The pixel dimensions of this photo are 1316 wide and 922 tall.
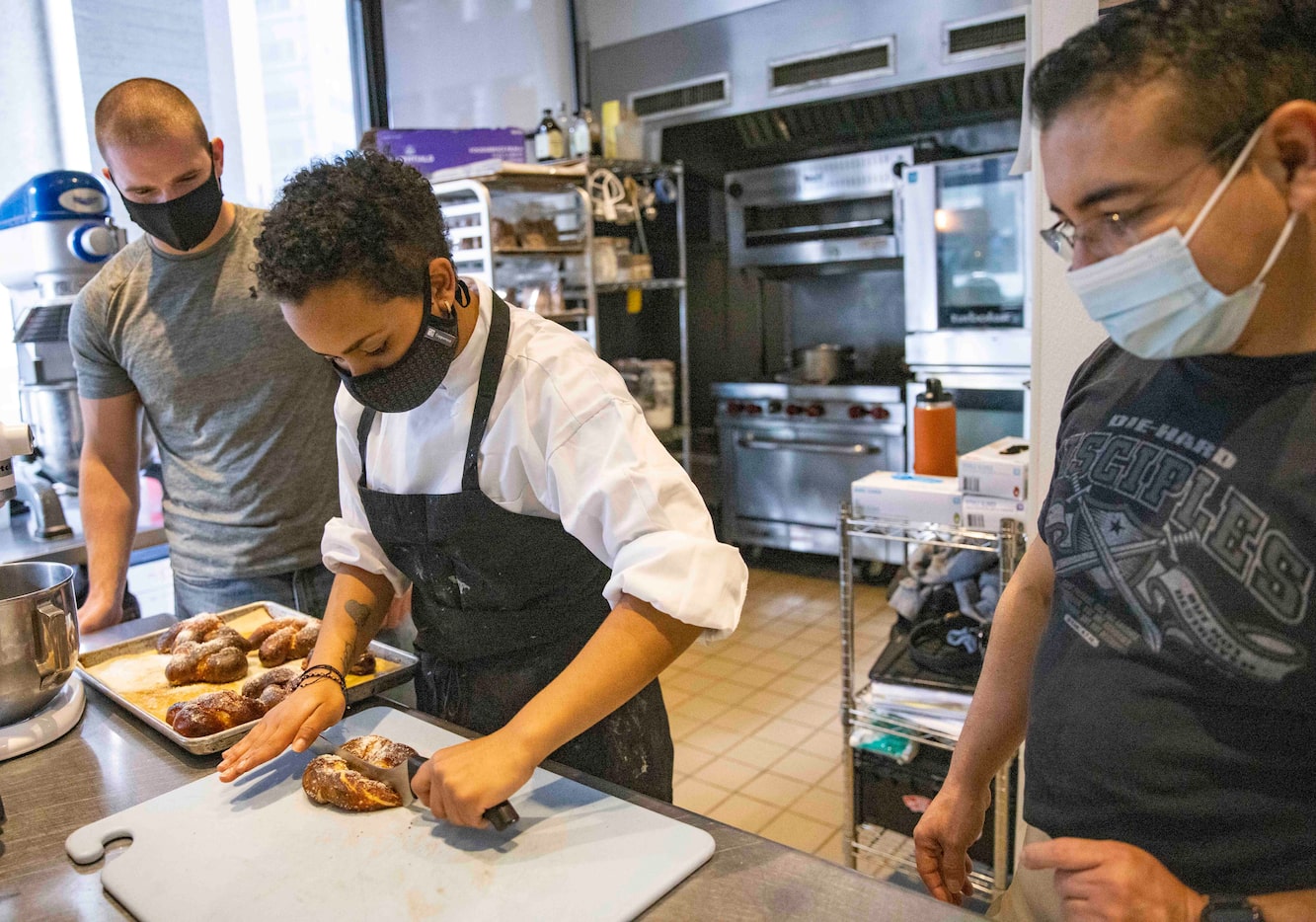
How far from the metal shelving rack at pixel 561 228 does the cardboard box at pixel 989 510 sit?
2231 mm

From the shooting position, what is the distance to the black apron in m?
1.28

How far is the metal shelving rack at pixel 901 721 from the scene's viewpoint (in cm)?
201

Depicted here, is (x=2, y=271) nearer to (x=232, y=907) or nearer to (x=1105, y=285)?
(x=232, y=907)

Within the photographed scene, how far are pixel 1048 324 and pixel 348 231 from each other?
1240 millimetres

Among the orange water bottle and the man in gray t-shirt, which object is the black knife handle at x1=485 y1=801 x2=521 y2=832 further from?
the orange water bottle

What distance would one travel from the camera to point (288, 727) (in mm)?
1239

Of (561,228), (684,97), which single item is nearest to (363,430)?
(561,228)

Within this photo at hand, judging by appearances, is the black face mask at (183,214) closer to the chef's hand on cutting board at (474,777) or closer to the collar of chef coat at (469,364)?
the collar of chef coat at (469,364)

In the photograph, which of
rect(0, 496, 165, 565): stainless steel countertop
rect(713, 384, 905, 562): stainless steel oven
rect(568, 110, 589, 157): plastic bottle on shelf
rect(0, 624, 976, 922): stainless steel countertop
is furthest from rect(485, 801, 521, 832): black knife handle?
rect(568, 110, 589, 157): plastic bottle on shelf

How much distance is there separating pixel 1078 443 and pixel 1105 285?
8.6 inches

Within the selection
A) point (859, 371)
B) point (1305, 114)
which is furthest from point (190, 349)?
point (859, 371)

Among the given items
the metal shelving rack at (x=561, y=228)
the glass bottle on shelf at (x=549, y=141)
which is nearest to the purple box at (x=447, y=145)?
the metal shelving rack at (x=561, y=228)

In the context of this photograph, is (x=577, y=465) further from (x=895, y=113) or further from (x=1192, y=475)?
(x=895, y=113)

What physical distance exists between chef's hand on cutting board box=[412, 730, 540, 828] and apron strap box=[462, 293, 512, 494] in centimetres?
34
